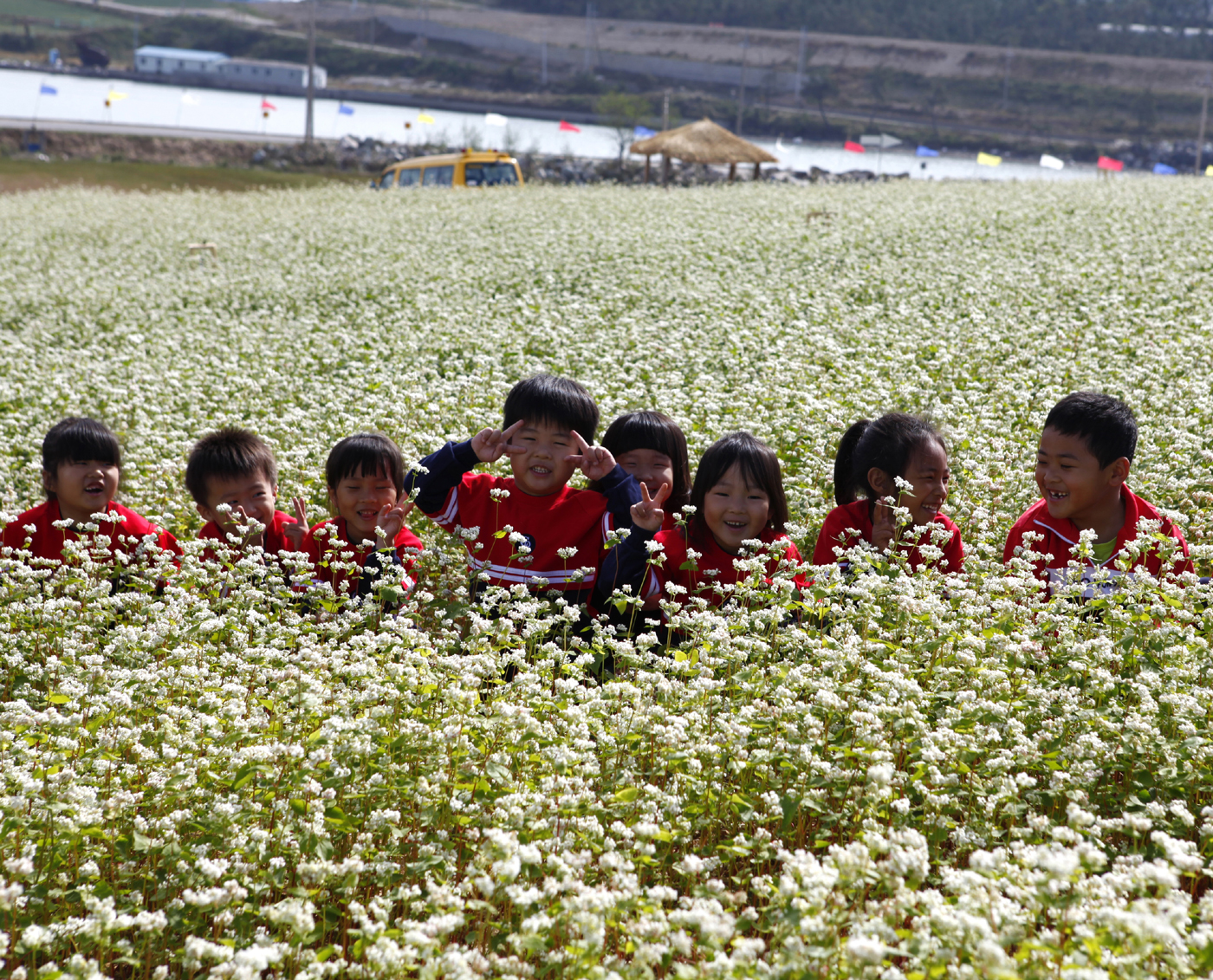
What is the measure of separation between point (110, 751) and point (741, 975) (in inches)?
72.3

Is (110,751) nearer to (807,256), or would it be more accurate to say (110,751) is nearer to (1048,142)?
(807,256)

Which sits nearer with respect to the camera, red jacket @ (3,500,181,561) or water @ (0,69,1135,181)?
red jacket @ (3,500,181,561)

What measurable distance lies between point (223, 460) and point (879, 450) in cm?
282

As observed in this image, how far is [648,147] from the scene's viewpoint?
3378 centimetres

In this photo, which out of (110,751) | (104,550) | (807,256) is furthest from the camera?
(807,256)

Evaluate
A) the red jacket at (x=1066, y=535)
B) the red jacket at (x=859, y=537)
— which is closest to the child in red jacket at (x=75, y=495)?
the red jacket at (x=859, y=537)

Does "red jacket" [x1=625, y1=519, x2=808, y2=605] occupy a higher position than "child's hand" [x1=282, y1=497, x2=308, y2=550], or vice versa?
"red jacket" [x1=625, y1=519, x2=808, y2=605]

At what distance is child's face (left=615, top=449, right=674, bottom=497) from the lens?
15.7ft

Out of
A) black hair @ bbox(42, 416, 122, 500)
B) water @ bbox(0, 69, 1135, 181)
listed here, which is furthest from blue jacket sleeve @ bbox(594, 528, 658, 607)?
water @ bbox(0, 69, 1135, 181)

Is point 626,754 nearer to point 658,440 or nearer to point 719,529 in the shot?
point 719,529

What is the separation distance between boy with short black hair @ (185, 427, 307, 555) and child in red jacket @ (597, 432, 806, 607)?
1488mm

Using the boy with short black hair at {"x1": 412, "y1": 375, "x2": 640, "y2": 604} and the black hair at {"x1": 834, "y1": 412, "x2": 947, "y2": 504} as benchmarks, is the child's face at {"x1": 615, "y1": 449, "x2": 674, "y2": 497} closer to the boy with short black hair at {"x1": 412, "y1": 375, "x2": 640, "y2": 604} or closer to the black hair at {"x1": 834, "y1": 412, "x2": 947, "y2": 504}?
the boy with short black hair at {"x1": 412, "y1": 375, "x2": 640, "y2": 604}

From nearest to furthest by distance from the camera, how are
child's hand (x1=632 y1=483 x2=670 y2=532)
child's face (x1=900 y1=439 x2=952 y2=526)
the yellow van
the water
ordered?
child's hand (x1=632 y1=483 x2=670 y2=532), child's face (x1=900 y1=439 x2=952 y2=526), the yellow van, the water

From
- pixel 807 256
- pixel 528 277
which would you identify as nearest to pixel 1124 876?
pixel 528 277
